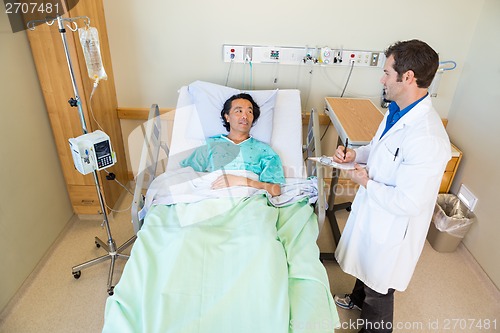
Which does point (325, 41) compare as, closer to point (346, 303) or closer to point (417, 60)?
point (417, 60)

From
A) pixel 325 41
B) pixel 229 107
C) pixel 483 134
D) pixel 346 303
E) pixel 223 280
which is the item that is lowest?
pixel 346 303

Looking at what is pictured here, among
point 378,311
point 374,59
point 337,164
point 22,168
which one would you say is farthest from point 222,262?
point 374,59

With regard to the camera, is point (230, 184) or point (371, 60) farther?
point (371, 60)

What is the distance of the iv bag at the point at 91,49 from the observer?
5.84ft

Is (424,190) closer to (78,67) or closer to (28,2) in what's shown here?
(78,67)

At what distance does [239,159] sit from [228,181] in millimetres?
229

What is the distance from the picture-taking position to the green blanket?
4.40 ft

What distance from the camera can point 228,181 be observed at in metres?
2.08

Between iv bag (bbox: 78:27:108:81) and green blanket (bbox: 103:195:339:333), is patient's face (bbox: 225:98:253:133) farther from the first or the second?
iv bag (bbox: 78:27:108:81)

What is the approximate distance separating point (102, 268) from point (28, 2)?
1.61m

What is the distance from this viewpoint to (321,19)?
246 centimetres

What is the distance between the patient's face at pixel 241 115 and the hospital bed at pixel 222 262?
0.39 m

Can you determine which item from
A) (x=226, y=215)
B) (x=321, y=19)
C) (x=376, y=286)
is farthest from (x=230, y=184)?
(x=321, y=19)

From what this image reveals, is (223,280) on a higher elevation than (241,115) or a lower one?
lower
